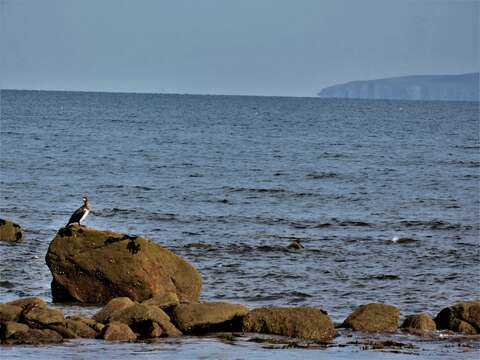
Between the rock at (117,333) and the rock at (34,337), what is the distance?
911mm

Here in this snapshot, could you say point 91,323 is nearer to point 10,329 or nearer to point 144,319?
point 144,319

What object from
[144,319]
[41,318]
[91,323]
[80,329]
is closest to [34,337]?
[41,318]

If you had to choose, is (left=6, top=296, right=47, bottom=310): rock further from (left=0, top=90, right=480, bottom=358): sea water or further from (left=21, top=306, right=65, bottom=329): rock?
(left=0, top=90, right=480, bottom=358): sea water

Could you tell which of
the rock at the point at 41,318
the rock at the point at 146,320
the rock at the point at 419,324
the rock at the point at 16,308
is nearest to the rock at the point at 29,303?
the rock at the point at 16,308

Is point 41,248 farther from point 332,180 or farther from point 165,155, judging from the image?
point 165,155

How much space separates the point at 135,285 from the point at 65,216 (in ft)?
56.6

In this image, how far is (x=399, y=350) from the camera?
68.8ft

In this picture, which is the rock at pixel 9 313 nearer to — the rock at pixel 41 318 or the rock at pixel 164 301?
the rock at pixel 41 318

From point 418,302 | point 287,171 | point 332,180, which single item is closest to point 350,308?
point 418,302

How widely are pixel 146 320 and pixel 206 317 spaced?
52.0 inches

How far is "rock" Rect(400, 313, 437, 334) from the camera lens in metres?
23.2

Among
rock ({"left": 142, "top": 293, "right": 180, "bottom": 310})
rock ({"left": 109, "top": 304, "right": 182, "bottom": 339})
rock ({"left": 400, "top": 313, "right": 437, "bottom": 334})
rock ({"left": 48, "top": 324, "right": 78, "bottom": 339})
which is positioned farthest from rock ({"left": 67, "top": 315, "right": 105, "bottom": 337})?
rock ({"left": 400, "top": 313, "right": 437, "bottom": 334})

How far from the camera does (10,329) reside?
68.3ft

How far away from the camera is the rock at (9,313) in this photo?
21.9m
